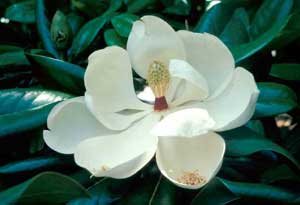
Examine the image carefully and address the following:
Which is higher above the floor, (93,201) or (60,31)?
(60,31)

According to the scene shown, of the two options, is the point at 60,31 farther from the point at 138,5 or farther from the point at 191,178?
the point at 191,178

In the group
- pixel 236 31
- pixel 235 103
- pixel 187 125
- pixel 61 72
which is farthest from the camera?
pixel 236 31

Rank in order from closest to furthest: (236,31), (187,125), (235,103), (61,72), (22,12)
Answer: (187,125), (235,103), (61,72), (236,31), (22,12)

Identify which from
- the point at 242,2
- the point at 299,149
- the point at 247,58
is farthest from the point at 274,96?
the point at 242,2

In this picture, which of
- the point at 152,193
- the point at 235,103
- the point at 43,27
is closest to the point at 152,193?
the point at 152,193

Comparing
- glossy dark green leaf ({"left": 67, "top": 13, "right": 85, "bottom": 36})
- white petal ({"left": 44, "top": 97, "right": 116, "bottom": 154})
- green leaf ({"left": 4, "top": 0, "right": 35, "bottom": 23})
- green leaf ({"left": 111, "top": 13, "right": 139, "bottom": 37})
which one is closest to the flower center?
white petal ({"left": 44, "top": 97, "right": 116, "bottom": 154})

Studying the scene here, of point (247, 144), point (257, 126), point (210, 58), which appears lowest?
point (257, 126)

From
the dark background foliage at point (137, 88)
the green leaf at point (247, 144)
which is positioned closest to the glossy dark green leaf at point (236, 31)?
the dark background foliage at point (137, 88)
